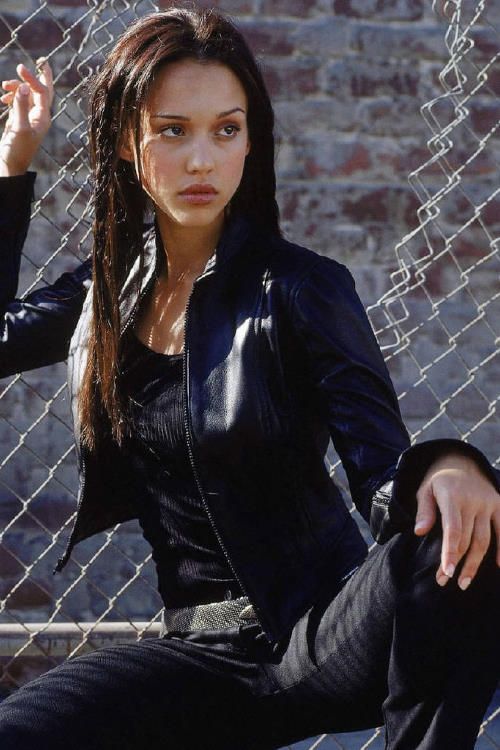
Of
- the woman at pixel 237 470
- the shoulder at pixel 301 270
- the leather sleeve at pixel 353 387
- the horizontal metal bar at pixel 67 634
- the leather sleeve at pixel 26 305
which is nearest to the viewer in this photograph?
the woman at pixel 237 470

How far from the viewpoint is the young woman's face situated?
7.61 feet

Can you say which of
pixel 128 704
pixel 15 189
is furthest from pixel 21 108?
pixel 128 704

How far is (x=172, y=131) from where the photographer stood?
2.35 m

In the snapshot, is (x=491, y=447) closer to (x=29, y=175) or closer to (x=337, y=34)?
(x=337, y=34)

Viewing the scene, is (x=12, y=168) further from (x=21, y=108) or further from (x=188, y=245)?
(x=188, y=245)

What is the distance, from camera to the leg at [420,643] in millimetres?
1893

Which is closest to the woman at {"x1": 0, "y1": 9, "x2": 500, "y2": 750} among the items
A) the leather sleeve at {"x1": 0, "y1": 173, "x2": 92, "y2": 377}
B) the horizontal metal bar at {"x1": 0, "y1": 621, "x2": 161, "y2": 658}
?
the leather sleeve at {"x1": 0, "y1": 173, "x2": 92, "y2": 377}

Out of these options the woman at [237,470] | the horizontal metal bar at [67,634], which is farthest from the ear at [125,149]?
the horizontal metal bar at [67,634]

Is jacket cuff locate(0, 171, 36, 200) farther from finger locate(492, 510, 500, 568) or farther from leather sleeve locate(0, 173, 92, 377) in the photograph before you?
finger locate(492, 510, 500, 568)

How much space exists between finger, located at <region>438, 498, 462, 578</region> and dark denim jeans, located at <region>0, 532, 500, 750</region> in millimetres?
70

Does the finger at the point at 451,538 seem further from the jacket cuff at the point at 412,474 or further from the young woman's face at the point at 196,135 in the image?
the young woman's face at the point at 196,135

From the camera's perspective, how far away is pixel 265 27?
493 cm

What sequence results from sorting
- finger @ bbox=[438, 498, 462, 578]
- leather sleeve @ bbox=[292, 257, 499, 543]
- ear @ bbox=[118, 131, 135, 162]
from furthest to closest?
ear @ bbox=[118, 131, 135, 162] < leather sleeve @ bbox=[292, 257, 499, 543] < finger @ bbox=[438, 498, 462, 578]

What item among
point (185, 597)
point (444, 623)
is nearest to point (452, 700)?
point (444, 623)
